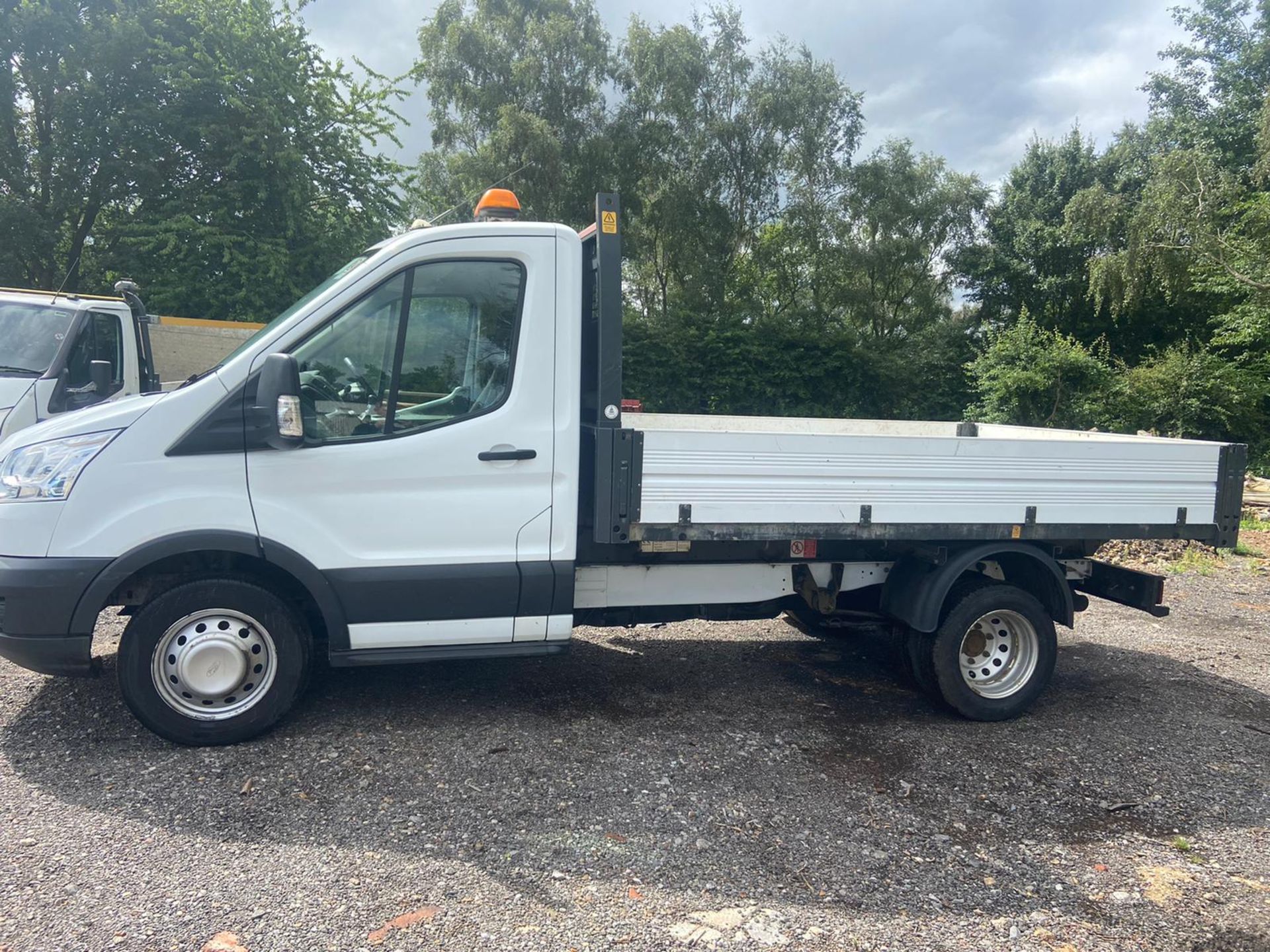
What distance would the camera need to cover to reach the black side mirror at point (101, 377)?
7.07m

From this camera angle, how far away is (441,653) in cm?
421

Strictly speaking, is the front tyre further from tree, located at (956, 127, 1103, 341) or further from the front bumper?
tree, located at (956, 127, 1103, 341)

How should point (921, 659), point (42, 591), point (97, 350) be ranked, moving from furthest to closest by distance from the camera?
point (97, 350)
point (921, 659)
point (42, 591)

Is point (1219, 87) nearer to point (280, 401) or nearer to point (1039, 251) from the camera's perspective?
point (1039, 251)

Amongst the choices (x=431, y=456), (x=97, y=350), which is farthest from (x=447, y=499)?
(x=97, y=350)

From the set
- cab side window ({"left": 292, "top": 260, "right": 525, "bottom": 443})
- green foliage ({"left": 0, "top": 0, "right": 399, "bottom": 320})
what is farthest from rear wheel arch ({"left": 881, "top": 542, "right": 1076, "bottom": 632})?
green foliage ({"left": 0, "top": 0, "right": 399, "bottom": 320})

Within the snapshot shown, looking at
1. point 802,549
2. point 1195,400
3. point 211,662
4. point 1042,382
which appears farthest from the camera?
point 1195,400

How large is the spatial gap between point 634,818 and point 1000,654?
2.54 meters

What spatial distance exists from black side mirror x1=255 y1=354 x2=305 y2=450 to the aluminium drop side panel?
1.58 m

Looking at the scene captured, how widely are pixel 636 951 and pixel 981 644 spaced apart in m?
3.03

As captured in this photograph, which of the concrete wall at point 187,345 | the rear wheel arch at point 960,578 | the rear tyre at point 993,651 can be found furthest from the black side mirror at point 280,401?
the concrete wall at point 187,345

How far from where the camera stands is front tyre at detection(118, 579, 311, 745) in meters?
3.88

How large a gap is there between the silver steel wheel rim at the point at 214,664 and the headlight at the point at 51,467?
0.78 metres

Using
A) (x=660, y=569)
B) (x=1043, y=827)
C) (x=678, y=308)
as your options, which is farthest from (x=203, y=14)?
(x=1043, y=827)
